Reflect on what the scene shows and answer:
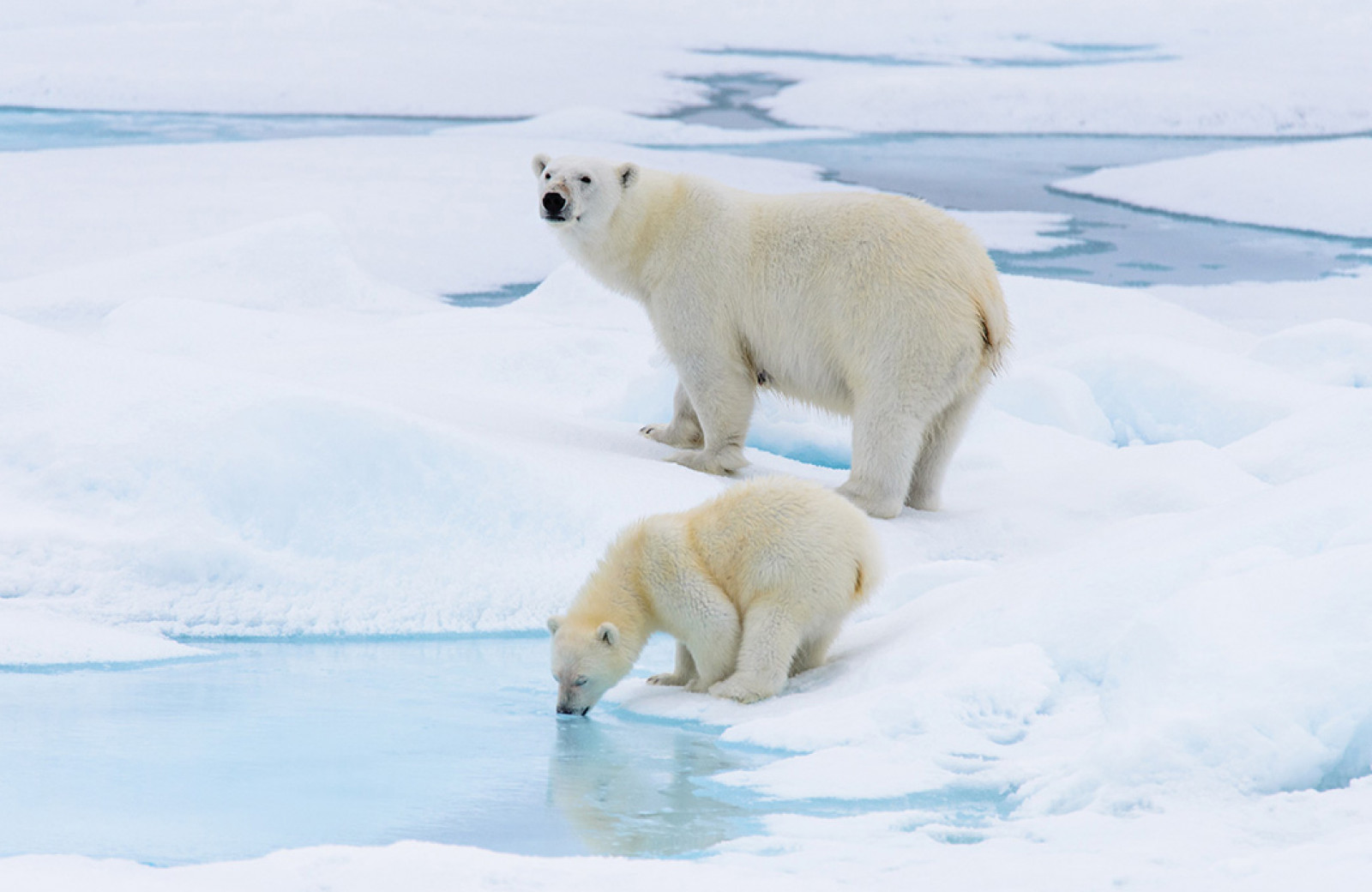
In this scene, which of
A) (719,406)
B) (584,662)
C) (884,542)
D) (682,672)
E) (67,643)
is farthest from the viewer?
(719,406)

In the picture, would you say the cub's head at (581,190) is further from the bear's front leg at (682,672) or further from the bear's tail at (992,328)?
the bear's front leg at (682,672)

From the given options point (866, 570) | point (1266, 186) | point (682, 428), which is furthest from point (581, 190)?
point (1266, 186)

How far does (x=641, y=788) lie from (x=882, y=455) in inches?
104

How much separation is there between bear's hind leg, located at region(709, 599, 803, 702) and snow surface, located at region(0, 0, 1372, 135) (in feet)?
61.9

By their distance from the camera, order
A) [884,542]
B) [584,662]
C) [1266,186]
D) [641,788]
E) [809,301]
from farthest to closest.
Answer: [1266,186] → [809,301] → [884,542] → [584,662] → [641,788]

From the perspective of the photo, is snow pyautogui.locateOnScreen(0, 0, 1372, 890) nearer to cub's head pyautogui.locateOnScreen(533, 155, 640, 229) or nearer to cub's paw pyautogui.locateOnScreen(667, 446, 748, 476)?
cub's paw pyautogui.locateOnScreen(667, 446, 748, 476)

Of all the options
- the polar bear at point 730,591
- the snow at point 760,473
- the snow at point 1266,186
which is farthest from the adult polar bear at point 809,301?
the snow at point 1266,186

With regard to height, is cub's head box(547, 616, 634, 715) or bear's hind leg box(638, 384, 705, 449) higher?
cub's head box(547, 616, 634, 715)

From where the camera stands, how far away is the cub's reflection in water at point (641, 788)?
2.72 metres

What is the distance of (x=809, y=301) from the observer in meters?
5.58

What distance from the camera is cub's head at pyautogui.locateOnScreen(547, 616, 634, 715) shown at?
348 centimetres

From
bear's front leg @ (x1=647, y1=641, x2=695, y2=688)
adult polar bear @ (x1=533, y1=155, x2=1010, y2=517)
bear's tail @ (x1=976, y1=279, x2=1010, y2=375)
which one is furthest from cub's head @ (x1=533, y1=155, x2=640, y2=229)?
bear's front leg @ (x1=647, y1=641, x2=695, y2=688)

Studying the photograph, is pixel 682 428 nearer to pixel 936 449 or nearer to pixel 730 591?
pixel 936 449

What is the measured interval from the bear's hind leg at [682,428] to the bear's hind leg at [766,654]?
2724mm
